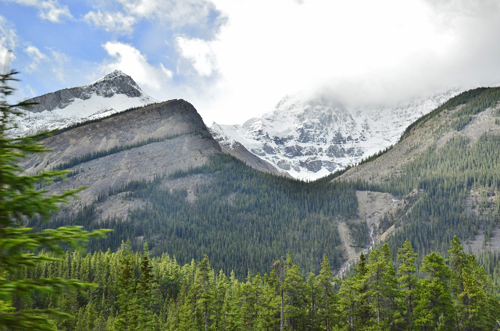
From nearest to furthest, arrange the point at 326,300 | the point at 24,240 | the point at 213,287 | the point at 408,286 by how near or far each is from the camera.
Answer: the point at 24,240 → the point at 408,286 → the point at 326,300 → the point at 213,287

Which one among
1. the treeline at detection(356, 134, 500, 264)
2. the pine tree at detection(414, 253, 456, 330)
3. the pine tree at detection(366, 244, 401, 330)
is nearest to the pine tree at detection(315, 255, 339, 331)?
the pine tree at detection(366, 244, 401, 330)

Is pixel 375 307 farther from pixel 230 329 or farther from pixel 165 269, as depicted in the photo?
pixel 165 269

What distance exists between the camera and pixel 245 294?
52.2 m

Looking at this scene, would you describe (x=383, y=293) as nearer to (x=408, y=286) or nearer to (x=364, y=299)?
(x=364, y=299)

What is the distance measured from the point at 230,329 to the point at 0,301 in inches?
1703

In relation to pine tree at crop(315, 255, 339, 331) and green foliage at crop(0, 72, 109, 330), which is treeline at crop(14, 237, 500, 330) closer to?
pine tree at crop(315, 255, 339, 331)

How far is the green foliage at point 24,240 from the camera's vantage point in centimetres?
740

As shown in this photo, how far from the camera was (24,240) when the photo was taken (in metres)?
7.74

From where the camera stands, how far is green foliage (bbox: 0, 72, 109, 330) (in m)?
7.40

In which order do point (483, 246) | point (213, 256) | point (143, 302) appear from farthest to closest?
point (213, 256), point (483, 246), point (143, 302)

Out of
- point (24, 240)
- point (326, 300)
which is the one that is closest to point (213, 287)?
point (326, 300)

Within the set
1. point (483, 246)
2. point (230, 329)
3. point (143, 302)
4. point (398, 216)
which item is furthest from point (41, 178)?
point (398, 216)

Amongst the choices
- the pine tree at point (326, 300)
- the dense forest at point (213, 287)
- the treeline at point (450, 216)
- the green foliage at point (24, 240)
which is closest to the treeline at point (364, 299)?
the pine tree at point (326, 300)

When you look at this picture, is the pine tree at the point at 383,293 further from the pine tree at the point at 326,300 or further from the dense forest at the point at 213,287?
the pine tree at the point at 326,300
